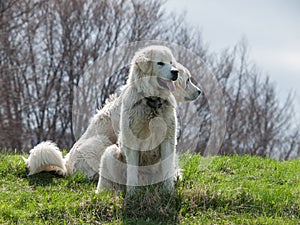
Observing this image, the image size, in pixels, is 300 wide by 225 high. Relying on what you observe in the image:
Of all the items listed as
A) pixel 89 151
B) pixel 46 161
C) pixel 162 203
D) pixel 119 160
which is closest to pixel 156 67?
pixel 119 160

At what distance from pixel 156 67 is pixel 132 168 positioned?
4.22 feet

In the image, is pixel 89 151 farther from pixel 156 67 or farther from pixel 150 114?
pixel 156 67

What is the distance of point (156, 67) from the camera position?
20.3 ft

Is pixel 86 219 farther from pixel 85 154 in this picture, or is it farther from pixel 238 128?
pixel 238 128

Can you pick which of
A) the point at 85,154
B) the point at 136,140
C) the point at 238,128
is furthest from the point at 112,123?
the point at 238,128

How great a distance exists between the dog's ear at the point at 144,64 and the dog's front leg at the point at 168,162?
0.90m

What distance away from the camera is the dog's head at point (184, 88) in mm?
6785

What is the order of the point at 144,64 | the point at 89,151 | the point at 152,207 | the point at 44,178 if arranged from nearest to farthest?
the point at 152,207 → the point at 144,64 → the point at 44,178 → the point at 89,151

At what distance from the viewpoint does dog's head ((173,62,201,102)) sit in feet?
22.3

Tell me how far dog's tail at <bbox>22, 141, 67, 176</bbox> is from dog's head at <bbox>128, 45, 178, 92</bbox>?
2.52 m

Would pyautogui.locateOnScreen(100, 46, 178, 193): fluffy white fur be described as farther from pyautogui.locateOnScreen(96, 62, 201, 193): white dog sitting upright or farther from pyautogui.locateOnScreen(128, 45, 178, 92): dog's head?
pyautogui.locateOnScreen(96, 62, 201, 193): white dog sitting upright

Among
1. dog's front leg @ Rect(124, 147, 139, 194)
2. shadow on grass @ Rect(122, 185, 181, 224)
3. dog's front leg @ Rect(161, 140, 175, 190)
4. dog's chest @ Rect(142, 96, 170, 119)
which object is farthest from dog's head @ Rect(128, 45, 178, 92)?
shadow on grass @ Rect(122, 185, 181, 224)

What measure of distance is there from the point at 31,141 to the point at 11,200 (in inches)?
893

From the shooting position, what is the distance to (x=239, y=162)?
29.2ft
